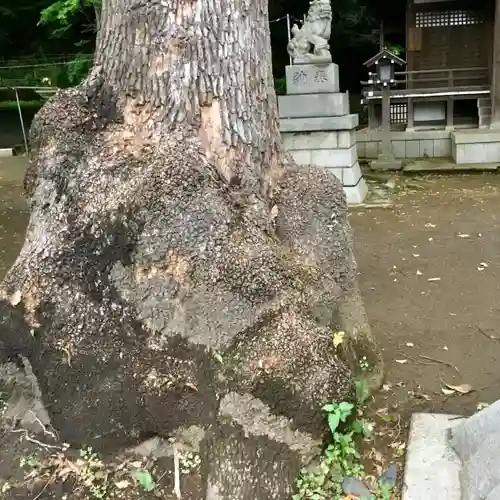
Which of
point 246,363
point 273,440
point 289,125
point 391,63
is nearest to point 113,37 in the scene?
point 246,363

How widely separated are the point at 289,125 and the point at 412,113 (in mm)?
4693

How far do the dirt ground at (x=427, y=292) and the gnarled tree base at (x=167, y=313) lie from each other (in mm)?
516

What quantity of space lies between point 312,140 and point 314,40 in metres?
1.37

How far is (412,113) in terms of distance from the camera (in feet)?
39.9

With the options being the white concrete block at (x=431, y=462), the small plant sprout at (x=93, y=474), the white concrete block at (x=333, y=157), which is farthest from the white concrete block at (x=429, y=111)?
the small plant sprout at (x=93, y=474)

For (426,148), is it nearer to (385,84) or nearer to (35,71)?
(385,84)

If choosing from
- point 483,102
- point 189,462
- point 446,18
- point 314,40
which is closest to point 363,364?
point 189,462

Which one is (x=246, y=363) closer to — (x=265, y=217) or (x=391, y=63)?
(x=265, y=217)

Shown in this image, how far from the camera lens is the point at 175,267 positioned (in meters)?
2.42

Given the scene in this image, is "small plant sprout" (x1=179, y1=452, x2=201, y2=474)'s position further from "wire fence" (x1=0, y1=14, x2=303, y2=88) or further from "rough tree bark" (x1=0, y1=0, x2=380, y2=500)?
"wire fence" (x1=0, y1=14, x2=303, y2=88)

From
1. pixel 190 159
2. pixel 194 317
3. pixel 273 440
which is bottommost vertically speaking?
pixel 273 440

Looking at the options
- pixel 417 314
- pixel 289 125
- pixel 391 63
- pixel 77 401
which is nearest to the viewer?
pixel 77 401

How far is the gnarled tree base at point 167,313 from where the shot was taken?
2336 mm

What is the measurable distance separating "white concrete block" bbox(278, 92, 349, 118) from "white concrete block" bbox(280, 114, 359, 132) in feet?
0.20
